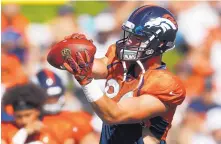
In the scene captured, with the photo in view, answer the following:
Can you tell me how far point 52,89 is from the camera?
23.4ft

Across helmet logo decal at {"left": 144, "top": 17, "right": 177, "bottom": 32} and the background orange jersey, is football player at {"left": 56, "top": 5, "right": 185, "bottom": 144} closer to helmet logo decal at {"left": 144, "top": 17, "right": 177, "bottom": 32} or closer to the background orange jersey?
helmet logo decal at {"left": 144, "top": 17, "right": 177, "bottom": 32}

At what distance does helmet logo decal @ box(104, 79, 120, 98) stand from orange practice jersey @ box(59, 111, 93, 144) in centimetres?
177

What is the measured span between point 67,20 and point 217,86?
214 cm

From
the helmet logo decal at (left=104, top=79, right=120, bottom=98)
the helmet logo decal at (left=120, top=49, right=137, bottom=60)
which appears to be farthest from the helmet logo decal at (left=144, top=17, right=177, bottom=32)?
the helmet logo decal at (left=104, top=79, right=120, bottom=98)

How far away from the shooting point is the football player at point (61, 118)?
655cm

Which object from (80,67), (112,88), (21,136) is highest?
(80,67)

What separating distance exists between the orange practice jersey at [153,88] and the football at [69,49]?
1.41ft

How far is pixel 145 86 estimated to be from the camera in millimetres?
4566

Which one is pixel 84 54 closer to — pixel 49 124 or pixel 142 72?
pixel 142 72

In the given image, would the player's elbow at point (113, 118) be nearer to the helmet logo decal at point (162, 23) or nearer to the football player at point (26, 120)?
the helmet logo decal at point (162, 23)

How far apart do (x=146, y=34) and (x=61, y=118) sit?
7.27 feet

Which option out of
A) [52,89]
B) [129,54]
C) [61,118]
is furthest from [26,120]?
[129,54]

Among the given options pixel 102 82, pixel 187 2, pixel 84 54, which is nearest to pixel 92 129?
pixel 102 82

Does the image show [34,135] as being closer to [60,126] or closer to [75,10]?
[60,126]
